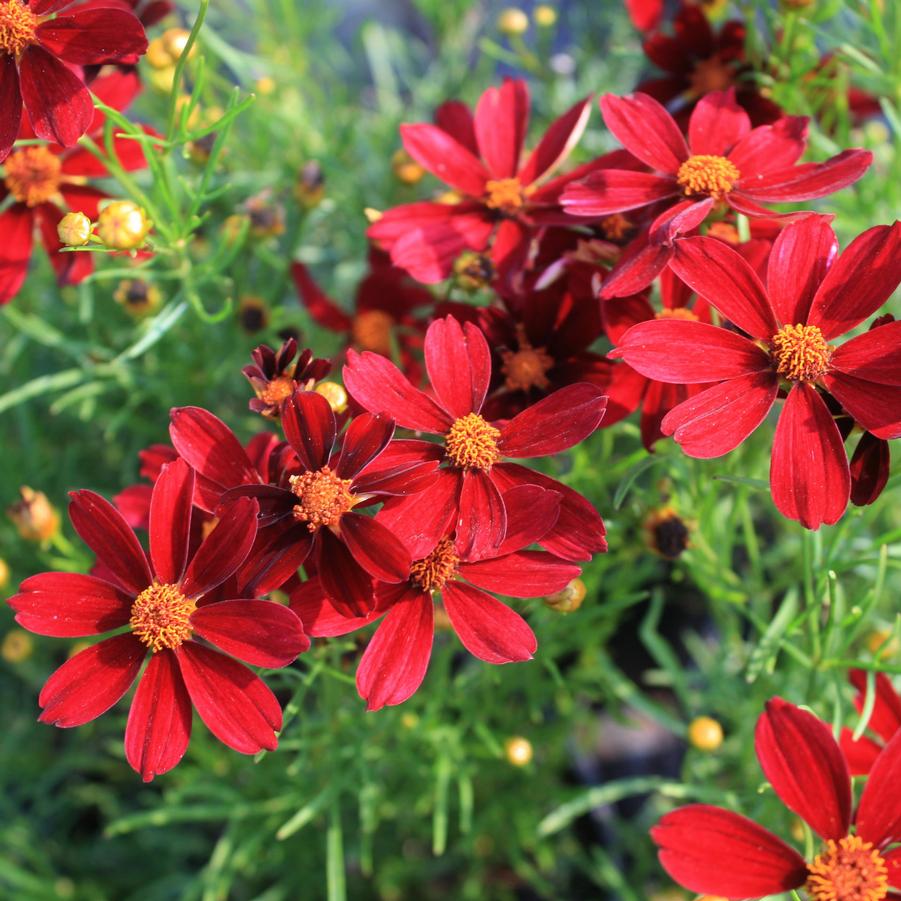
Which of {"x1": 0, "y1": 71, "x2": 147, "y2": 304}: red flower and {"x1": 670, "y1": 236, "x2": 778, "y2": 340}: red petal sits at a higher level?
{"x1": 0, "y1": 71, "x2": 147, "y2": 304}: red flower

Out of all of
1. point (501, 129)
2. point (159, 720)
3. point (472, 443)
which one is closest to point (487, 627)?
point (472, 443)

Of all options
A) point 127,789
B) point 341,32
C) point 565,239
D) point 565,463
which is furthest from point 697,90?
point 341,32

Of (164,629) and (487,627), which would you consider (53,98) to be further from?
(487,627)

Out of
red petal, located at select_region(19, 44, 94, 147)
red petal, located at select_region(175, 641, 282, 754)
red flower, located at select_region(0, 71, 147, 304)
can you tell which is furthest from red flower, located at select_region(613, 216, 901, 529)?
red flower, located at select_region(0, 71, 147, 304)

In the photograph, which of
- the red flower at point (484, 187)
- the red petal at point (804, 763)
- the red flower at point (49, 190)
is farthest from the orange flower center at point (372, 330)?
the red petal at point (804, 763)

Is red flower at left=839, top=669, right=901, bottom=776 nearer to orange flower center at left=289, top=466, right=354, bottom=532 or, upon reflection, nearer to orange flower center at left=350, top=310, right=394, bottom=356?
orange flower center at left=289, top=466, right=354, bottom=532

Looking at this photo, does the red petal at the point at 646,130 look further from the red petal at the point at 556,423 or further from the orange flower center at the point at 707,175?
the red petal at the point at 556,423

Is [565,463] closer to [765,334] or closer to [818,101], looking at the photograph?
[765,334]
